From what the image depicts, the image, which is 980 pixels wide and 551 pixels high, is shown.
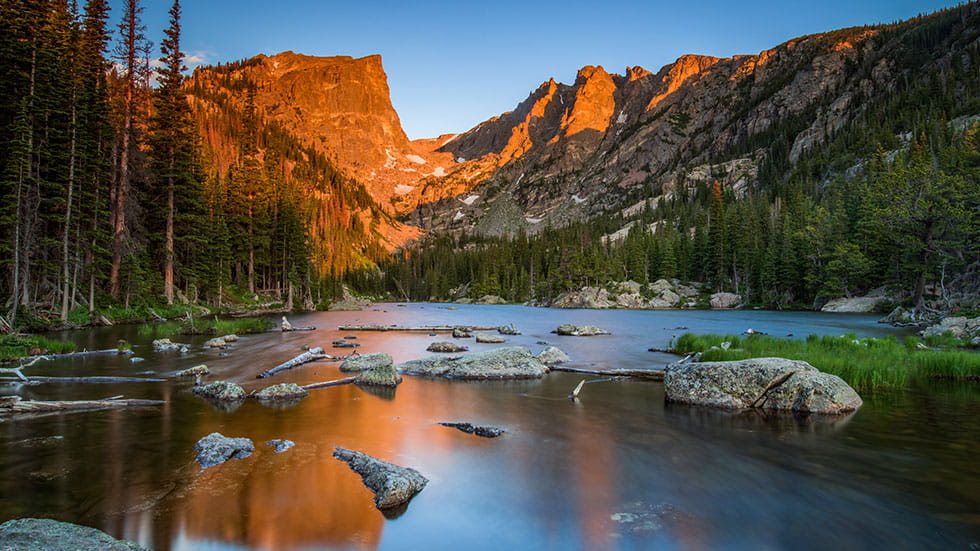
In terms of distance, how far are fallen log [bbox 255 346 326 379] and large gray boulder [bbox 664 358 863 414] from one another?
1454cm

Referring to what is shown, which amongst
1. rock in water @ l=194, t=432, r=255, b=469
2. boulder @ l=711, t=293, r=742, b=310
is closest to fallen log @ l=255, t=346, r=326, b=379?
rock in water @ l=194, t=432, r=255, b=469

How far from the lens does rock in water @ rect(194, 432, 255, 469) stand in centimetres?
828

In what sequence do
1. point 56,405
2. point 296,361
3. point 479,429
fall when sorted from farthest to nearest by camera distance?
point 296,361 → point 56,405 → point 479,429

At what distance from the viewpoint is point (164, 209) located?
42156mm

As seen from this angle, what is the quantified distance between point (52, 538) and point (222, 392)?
Result: 31.1 feet

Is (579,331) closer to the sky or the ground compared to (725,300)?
closer to the ground

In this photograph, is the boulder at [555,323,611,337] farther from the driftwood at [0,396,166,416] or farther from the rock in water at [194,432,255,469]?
the rock in water at [194,432,255,469]

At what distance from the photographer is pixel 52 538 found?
4523 mm

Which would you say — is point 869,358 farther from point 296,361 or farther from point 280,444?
point 296,361

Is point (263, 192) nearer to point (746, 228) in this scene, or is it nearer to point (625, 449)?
point (625, 449)

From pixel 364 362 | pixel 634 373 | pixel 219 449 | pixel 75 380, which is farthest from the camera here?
pixel 364 362

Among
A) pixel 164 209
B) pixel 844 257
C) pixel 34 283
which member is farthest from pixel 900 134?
pixel 34 283

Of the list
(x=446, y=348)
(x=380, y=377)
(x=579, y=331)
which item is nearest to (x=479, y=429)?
(x=380, y=377)

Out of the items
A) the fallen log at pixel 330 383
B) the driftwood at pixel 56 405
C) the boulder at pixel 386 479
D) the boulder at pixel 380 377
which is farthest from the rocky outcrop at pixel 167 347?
the boulder at pixel 386 479
